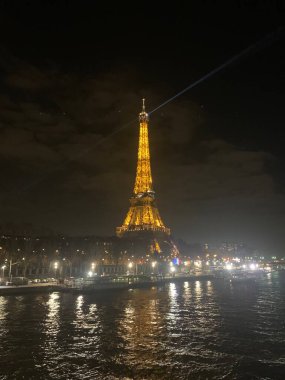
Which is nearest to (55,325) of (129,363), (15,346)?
(15,346)

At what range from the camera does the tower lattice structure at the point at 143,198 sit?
350 feet

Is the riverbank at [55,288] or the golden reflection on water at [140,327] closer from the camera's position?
the golden reflection on water at [140,327]

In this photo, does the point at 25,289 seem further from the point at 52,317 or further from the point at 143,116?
the point at 143,116

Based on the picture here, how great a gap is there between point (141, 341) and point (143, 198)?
85.5 m

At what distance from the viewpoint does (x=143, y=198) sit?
107938 mm

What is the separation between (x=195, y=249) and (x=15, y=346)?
453 feet

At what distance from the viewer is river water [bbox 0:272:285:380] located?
17156 millimetres

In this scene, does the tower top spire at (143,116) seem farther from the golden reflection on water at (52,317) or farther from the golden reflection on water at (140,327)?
the golden reflection on water at (140,327)

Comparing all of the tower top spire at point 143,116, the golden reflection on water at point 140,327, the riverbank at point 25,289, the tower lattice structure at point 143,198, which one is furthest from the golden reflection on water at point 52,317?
the tower top spire at point 143,116

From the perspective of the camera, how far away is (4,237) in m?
66.2

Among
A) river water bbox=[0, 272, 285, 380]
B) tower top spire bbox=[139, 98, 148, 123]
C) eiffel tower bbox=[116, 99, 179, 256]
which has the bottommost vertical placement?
river water bbox=[0, 272, 285, 380]

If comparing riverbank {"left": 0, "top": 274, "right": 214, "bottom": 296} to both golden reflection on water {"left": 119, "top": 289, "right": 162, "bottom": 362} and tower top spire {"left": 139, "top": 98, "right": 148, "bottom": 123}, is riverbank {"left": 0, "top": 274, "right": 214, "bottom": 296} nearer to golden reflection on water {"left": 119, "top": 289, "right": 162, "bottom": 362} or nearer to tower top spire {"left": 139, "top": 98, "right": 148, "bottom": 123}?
golden reflection on water {"left": 119, "top": 289, "right": 162, "bottom": 362}

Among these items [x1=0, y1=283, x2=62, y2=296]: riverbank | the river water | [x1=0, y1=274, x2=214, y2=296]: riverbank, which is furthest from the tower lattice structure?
the river water

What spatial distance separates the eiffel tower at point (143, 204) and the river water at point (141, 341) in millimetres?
68168
